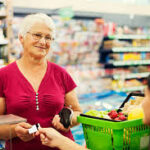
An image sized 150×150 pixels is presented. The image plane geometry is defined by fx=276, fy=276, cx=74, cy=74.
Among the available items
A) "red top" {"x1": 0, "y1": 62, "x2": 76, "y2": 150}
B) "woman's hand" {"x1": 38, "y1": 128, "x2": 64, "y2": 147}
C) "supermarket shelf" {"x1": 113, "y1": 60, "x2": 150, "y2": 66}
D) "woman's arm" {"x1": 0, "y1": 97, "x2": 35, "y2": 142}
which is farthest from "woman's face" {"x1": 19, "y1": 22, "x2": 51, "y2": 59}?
"supermarket shelf" {"x1": 113, "y1": 60, "x2": 150, "y2": 66}

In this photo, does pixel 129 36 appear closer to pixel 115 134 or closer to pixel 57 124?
pixel 57 124

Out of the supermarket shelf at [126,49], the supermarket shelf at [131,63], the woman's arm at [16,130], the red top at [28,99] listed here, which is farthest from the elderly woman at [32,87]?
the supermarket shelf at [131,63]

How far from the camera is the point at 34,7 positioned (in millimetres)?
7059

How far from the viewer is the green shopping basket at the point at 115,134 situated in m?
1.55

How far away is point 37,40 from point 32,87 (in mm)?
342

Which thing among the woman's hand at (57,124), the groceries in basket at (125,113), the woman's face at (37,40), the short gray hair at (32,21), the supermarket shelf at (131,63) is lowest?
the supermarket shelf at (131,63)

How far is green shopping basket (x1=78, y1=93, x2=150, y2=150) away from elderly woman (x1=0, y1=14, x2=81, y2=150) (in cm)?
27

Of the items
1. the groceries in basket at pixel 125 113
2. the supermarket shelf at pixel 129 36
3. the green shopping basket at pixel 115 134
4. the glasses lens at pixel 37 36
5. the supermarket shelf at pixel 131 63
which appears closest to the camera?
the green shopping basket at pixel 115 134

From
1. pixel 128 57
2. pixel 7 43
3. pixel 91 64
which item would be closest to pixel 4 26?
pixel 7 43

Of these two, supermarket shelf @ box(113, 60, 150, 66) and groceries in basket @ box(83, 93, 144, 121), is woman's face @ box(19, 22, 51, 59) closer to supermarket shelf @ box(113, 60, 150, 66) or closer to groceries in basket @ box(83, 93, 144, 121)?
groceries in basket @ box(83, 93, 144, 121)

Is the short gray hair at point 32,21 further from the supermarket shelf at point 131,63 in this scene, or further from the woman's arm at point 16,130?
the supermarket shelf at point 131,63

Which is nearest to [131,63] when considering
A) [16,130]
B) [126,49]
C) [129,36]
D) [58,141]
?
[126,49]

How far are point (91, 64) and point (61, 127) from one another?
6.08 meters

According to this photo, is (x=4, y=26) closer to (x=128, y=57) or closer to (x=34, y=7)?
(x=34, y=7)
